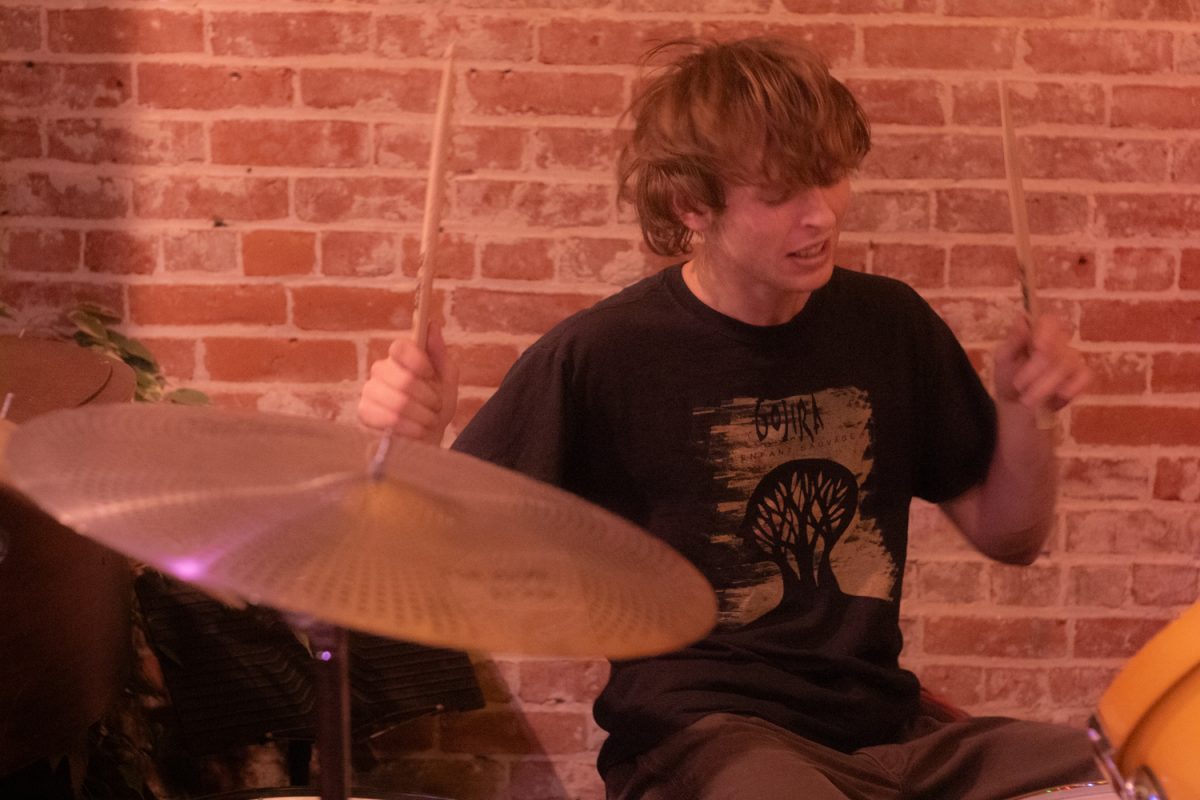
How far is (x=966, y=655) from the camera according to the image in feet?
5.86

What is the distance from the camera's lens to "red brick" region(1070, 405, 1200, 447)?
1725mm

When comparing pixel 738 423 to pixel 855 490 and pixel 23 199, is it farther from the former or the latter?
pixel 23 199

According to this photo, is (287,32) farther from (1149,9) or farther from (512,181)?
(1149,9)

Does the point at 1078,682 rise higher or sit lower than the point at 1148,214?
lower

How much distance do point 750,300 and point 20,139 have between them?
3.41ft

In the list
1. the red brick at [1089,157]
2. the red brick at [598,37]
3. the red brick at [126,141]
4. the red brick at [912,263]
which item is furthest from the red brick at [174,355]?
the red brick at [1089,157]

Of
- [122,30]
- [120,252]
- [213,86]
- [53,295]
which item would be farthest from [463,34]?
[53,295]

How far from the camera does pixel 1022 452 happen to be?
1271mm

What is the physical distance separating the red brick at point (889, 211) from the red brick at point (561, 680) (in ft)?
2.39

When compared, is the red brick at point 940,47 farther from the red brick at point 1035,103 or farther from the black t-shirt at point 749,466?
the black t-shirt at point 749,466

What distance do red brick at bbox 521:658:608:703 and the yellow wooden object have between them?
1.07m

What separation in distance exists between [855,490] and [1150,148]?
764mm

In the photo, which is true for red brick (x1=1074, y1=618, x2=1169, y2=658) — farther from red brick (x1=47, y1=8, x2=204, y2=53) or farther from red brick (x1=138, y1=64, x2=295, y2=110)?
red brick (x1=47, y1=8, x2=204, y2=53)

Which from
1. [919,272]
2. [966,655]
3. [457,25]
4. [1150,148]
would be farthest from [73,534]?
[1150,148]
